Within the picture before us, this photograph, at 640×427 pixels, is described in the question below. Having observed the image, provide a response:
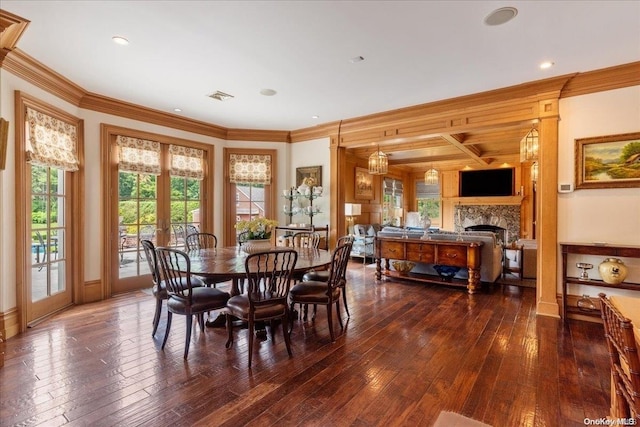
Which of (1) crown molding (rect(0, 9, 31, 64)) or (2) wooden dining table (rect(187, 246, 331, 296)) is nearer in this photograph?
(1) crown molding (rect(0, 9, 31, 64))

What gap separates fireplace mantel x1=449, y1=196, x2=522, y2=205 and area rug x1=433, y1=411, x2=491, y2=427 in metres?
8.80

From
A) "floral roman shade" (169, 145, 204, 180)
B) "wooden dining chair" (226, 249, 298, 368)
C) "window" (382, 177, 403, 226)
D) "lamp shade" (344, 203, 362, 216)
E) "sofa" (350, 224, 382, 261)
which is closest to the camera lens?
"wooden dining chair" (226, 249, 298, 368)

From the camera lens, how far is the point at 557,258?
372cm

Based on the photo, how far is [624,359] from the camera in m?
1.21

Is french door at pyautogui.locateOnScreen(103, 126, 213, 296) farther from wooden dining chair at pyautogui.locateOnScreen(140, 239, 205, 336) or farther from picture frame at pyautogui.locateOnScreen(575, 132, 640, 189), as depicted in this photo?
picture frame at pyautogui.locateOnScreen(575, 132, 640, 189)

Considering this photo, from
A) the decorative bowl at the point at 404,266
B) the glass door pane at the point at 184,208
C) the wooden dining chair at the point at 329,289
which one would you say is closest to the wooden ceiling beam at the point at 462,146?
the decorative bowl at the point at 404,266

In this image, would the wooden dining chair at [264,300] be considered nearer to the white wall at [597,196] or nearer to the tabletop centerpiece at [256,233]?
the tabletop centerpiece at [256,233]

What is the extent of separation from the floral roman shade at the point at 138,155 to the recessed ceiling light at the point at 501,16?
187 inches

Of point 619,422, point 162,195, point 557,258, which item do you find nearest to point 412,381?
point 619,422

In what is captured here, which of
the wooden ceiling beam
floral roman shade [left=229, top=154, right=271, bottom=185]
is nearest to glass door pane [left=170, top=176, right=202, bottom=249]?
floral roman shade [left=229, top=154, right=271, bottom=185]

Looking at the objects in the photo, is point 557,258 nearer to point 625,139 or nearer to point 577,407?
point 625,139

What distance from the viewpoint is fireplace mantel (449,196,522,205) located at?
9152 mm

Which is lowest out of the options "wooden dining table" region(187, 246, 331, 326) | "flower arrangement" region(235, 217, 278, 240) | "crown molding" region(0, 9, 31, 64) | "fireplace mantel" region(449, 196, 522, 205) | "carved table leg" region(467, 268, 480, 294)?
"carved table leg" region(467, 268, 480, 294)

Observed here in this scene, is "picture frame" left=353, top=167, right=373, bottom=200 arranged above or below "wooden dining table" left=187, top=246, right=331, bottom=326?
above
